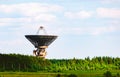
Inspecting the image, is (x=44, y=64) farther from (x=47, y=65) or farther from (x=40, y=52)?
(x=40, y=52)

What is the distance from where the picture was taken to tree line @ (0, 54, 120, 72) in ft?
473

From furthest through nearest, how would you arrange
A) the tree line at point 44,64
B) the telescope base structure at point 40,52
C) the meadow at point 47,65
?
the telescope base structure at point 40,52 → the tree line at point 44,64 → the meadow at point 47,65

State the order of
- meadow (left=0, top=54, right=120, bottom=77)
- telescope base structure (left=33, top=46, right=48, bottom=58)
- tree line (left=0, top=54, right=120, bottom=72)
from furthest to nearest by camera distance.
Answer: telescope base structure (left=33, top=46, right=48, bottom=58) → tree line (left=0, top=54, right=120, bottom=72) → meadow (left=0, top=54, right=120, bottom=77)

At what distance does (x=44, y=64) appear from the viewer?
14800 centimetres

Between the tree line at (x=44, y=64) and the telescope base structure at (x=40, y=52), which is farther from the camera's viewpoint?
the telescope base structure at (x=40, y=52)

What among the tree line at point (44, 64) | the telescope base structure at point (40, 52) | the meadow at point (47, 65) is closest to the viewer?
the meadow at point (47, 65)

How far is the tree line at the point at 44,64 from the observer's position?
144m

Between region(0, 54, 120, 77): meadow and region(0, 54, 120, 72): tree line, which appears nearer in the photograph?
region(0, 54, 120, 77): meadow

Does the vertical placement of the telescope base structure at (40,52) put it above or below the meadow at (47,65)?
above

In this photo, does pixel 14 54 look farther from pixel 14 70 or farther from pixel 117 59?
pixel 117 59

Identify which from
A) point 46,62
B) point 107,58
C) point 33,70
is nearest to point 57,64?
point 46,62

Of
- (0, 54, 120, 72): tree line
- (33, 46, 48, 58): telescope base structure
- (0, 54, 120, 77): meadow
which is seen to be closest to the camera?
(0, 54, 120, 77): meadow

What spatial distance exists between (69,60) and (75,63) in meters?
2.57

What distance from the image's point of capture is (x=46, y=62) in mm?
150500
